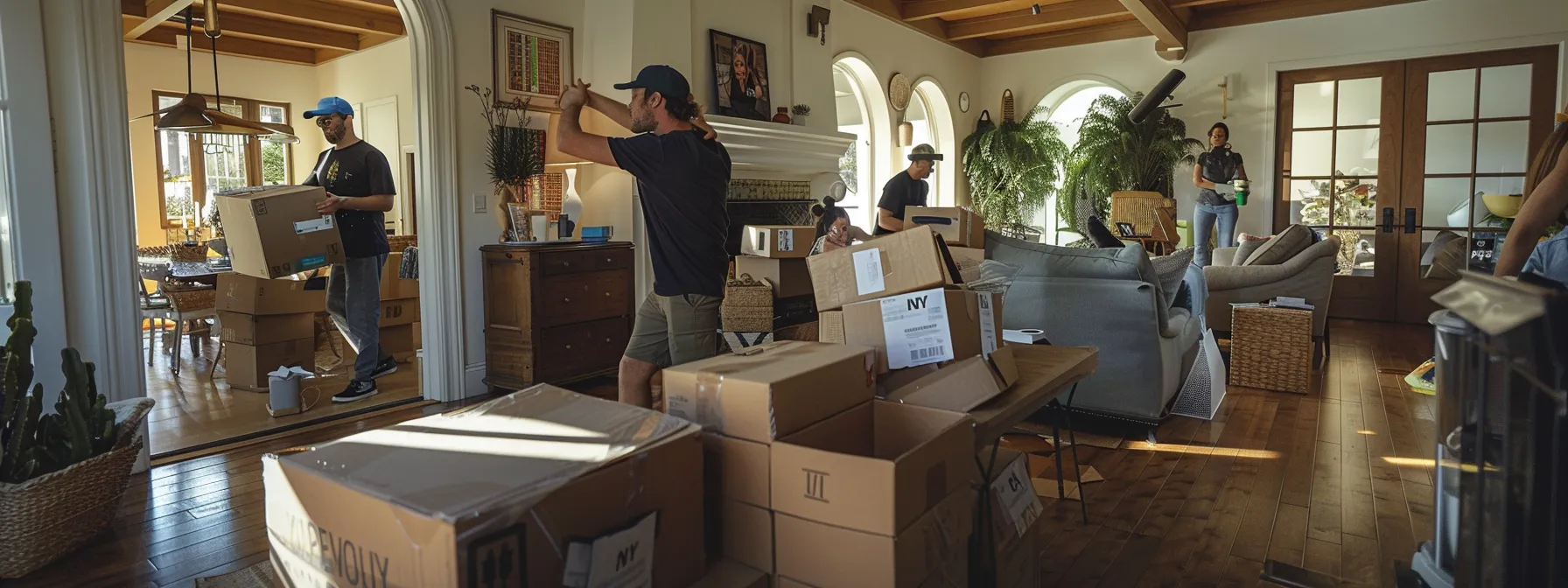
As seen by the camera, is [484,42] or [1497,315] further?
[484,42]

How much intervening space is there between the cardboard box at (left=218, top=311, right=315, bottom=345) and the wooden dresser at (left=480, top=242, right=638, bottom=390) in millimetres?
1132

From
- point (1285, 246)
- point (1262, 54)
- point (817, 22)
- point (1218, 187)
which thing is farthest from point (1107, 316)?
point (1262, 54)

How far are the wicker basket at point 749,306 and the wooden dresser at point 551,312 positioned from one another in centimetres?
73

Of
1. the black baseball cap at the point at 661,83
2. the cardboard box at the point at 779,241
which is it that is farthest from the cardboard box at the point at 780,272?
the black baseball cap at the point at 661,83

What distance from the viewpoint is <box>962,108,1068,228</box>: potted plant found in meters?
9.08

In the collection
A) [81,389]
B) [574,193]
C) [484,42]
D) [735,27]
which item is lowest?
[81,389]

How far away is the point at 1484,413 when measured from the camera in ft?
4.41

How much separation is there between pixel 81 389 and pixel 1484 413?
11.2 ft

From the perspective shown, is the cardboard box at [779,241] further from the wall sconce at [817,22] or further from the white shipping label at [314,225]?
the wall sconce at [817,22]

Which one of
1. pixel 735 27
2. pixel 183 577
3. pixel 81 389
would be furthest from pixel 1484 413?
pixel 735 27

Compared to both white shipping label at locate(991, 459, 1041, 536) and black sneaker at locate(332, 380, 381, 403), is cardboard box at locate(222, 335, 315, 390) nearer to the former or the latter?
black sneaker at locate(332, 380, 381, 403)

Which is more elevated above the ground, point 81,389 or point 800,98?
point 800,98

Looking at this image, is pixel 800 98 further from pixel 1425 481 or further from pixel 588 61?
pixel 1425 481

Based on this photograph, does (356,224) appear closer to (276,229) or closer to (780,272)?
(276,229)
